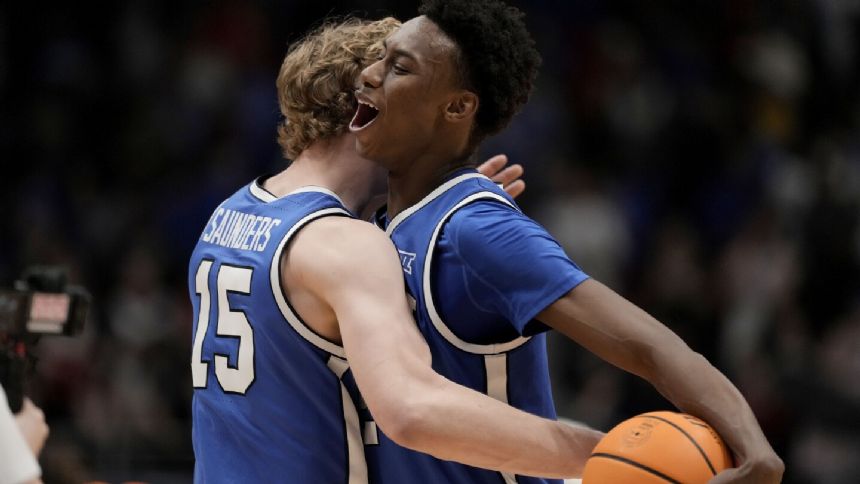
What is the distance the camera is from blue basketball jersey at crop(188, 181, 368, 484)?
152 inches

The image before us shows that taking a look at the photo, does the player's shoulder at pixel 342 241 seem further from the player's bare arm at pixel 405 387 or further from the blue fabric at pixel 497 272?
the blue fabric at pixel 497 272

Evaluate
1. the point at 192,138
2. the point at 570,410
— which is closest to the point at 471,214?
the point at 570,410

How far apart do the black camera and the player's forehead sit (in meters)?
1.57

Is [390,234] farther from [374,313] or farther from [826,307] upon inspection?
[826,307]

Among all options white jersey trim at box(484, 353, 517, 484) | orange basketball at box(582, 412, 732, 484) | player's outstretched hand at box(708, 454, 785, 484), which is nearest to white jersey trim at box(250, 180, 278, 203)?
white jersey trim at box(484, 353, 517, 484)

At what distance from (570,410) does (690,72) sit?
12.6ft

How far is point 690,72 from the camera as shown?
11.9 meters

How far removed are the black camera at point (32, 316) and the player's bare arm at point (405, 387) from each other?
122 centimetres

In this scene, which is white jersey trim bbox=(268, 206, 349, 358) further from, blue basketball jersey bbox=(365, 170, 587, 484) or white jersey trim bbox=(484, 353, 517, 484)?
white jersey trim bbox=(484, 353, 517, 484)

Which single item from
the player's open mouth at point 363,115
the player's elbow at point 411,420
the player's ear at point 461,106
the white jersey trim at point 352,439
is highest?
the player's ear at point 461,106

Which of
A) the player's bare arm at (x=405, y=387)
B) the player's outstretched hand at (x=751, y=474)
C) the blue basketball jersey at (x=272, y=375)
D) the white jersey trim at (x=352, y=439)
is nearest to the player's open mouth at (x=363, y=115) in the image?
the blue basketball jersey at (x=272, y=375)

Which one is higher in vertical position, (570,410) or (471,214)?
(471,214)

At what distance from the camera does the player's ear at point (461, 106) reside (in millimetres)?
3924

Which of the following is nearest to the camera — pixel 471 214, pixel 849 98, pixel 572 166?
pixel 471 214
